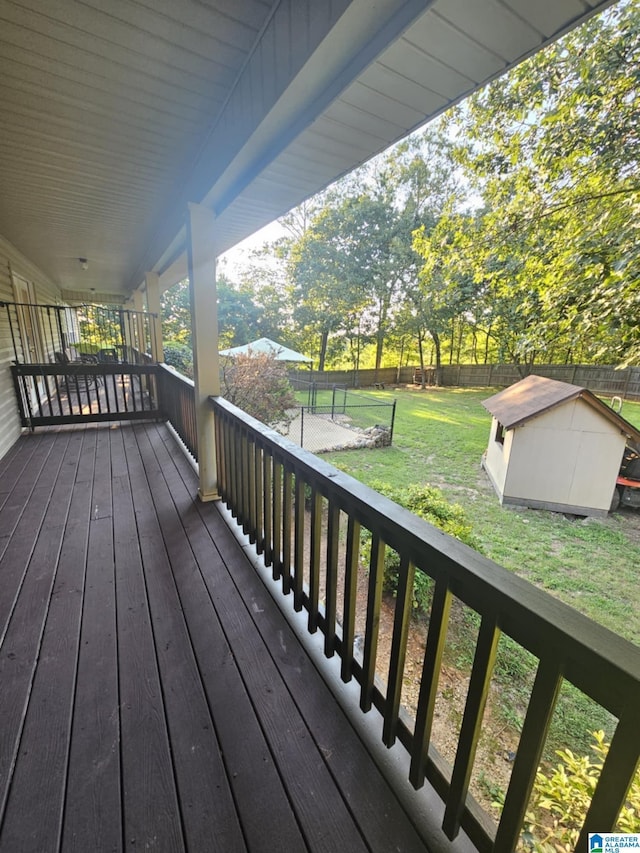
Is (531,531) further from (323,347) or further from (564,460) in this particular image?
(323,347)

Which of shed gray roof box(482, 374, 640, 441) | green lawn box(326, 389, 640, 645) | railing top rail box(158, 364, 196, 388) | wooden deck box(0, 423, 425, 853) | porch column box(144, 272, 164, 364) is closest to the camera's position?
wooden deck box(0, 423, 425, 853)

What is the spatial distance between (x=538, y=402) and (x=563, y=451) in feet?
2.95

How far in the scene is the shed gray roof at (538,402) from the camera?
5.58m

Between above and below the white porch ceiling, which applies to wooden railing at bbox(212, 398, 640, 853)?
below

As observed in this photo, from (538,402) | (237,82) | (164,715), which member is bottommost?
(164,715)

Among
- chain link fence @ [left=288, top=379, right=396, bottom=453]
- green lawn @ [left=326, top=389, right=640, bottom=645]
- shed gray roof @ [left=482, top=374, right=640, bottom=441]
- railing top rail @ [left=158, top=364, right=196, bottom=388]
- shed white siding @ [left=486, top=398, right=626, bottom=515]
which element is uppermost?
railing top rail @ [left=158, top=364, right=196, bottom=388]

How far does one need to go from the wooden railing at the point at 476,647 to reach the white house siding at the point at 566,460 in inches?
222

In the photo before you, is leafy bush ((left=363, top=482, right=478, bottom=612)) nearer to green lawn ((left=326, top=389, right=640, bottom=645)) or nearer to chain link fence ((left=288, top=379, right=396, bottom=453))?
green lawn ((left=326, top=389, right=640, bottom=645))

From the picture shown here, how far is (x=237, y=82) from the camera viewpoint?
70.2 inches

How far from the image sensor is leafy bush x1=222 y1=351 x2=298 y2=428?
18.8 feet

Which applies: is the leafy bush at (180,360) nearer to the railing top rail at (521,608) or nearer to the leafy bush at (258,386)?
the leafy bush at (258,386)

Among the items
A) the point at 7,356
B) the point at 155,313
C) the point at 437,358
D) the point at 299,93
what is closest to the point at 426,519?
the point at 299,93

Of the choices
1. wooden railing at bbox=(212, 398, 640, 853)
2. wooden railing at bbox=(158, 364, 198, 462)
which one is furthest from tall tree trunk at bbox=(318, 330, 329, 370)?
wooden railing at bbox=(212, 398, 640, 853)

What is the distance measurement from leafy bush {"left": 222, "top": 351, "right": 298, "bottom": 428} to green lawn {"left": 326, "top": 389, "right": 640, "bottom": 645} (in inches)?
65.0
